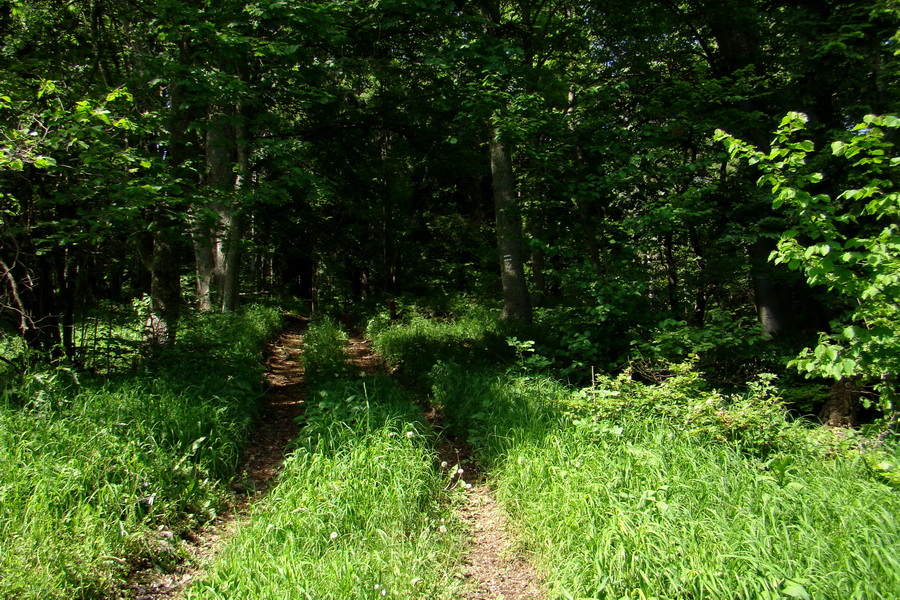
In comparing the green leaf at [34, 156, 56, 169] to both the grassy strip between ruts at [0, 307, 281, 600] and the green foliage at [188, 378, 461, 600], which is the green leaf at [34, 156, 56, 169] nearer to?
the grassy strip between ruts at [0, 307, 281, 600]

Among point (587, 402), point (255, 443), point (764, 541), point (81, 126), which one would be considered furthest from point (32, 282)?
point (764, 541)

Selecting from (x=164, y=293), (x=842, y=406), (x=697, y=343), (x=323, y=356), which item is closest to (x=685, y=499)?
(x=697, y=343)

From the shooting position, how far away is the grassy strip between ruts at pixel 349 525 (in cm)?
294

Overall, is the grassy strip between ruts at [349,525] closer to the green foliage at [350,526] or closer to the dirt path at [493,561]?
the green foliage at [350,526]

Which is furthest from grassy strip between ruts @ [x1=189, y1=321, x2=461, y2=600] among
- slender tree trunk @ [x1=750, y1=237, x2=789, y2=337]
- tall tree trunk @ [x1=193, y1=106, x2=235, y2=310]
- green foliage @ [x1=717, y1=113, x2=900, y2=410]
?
slender tree trunk @ [x1=750, y1=237, x2=789, y2=337]

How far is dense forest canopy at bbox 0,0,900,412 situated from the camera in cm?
486

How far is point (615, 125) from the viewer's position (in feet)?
24.0

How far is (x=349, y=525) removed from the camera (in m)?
3.53

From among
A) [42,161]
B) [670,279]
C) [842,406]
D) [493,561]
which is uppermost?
[42,161]

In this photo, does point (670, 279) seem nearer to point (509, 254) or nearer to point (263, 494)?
point (509, 254)

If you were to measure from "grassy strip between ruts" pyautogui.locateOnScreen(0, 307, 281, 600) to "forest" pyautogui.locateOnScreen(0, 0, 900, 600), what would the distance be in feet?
0.09

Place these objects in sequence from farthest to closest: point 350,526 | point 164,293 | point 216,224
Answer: point 164,293 → point 216,224 → point 350,526

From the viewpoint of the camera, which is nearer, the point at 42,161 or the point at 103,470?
the point at 103,470

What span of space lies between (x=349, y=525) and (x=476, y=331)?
7027mm
